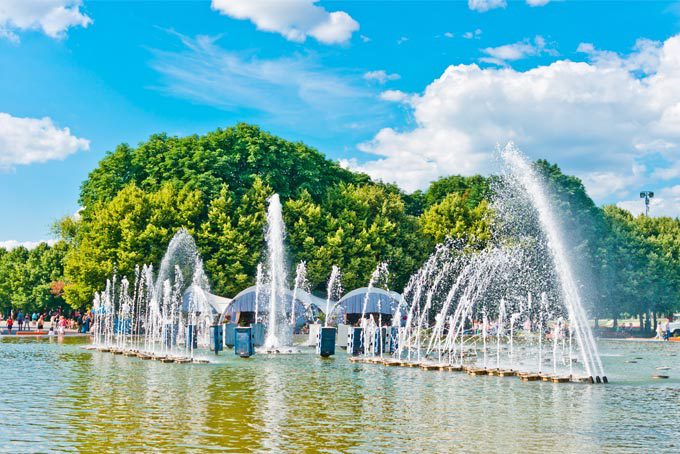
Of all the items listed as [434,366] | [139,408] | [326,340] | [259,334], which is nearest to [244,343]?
[326,340]

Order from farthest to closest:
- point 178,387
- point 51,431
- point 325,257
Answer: point 325,257 → point 178,387 → point 51,431

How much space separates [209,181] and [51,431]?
5684cm

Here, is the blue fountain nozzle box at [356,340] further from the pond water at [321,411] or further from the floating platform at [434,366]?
the pond water at [321,411]

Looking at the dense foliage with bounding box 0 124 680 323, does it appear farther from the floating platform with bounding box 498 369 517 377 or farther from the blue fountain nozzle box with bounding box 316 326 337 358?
the floating platform with bounding box 498 369 517 377

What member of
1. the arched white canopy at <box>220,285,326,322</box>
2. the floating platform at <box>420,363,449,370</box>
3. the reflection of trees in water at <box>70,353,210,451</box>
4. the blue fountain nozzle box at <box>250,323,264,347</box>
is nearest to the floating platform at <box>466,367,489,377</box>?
the floating platform at <box>420,363,449,370</box>

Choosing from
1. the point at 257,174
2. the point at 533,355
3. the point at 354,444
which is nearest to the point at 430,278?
the point at 257,174

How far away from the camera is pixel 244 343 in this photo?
3962 cm

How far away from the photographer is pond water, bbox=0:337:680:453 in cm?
1543

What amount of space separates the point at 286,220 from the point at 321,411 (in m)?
53.0

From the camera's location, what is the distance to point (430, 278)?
80562 millimetres

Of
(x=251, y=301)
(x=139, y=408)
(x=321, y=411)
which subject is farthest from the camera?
(x=251, y=301)

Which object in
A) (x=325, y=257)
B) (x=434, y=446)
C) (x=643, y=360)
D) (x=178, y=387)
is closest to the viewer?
(x=434, y=446)

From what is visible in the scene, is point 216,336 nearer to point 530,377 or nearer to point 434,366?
point 434,366

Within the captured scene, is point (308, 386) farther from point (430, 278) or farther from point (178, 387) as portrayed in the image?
point (430, 278)
